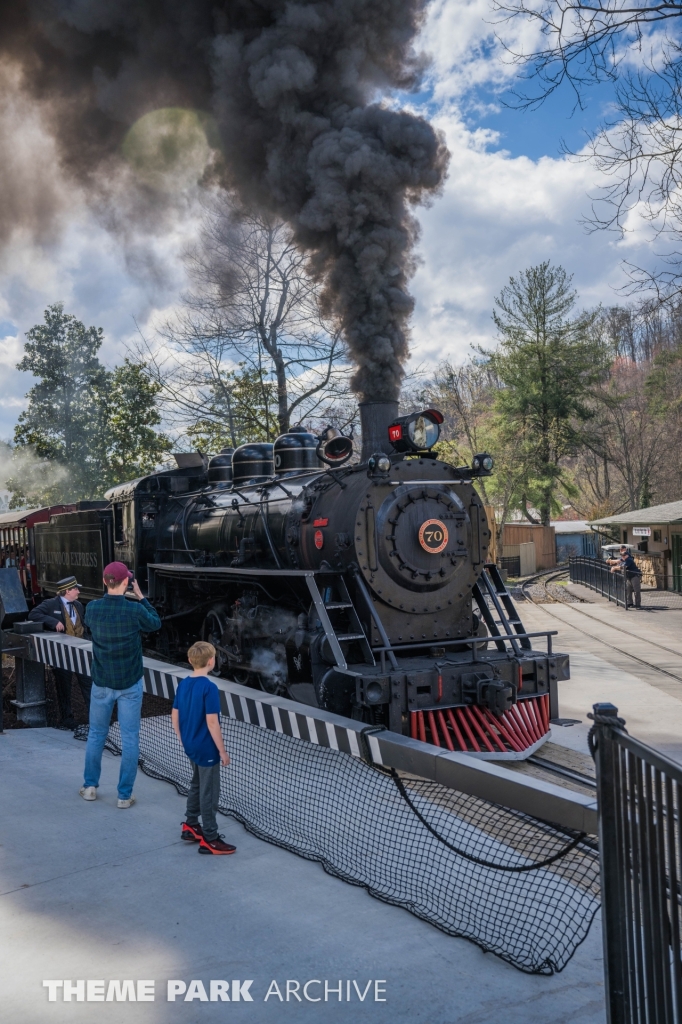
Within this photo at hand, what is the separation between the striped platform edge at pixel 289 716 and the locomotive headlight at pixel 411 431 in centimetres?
254

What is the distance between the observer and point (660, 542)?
84.9 feet

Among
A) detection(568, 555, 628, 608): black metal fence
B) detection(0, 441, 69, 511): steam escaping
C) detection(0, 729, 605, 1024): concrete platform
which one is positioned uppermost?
detection(0, 441, 69, 511): steam escaping

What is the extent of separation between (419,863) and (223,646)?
5.03m

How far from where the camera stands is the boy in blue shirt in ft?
14.9

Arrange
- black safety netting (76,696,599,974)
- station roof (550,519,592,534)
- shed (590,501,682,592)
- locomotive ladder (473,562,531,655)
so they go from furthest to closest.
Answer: station roof (550,519,592,534) < shed (590,501,682,592) < locomotive ladder (473,562,531,655) < black safety netting (76,696,599,974)

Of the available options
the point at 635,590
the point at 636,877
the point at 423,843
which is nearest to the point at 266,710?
the point at 423,843

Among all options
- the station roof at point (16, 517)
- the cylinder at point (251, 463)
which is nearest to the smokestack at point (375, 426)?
the cylinder at point (251, 463)

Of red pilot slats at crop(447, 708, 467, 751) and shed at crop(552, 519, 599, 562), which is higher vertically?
shed at crop(552, 519, 599, 562)

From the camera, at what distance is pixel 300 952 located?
11.4 ft

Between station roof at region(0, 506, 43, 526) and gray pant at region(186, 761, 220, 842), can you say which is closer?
gray pant at region(186, 761, 220, 842)

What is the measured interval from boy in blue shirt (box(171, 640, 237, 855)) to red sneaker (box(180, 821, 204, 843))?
1 cm

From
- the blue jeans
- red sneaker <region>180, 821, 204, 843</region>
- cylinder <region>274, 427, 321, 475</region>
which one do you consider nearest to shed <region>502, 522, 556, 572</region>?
cylinder <region>274, 427, 321, 475</region>

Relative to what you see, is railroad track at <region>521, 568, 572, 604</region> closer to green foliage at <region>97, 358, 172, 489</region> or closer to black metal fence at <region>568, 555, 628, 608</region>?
black metal fence at <region>568, 555, 628, 608</region>

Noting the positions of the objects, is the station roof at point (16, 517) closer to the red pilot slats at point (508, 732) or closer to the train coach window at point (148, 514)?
the train coach window at point (148, 514)
